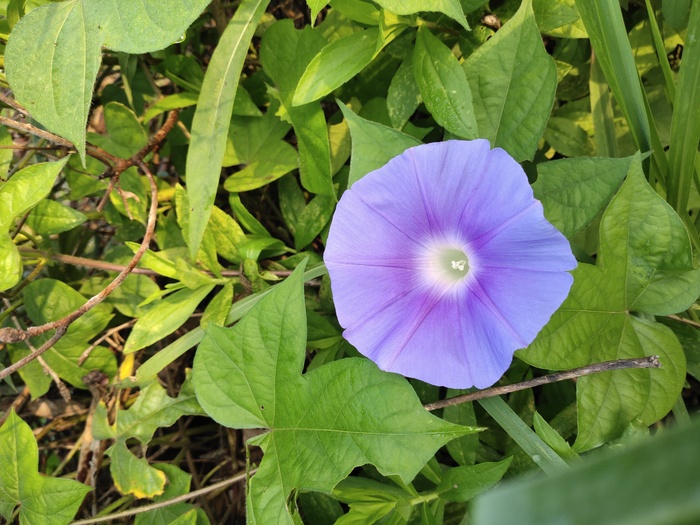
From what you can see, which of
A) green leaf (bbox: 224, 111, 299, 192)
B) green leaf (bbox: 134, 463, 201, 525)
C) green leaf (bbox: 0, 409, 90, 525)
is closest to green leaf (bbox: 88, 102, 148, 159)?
green leaf (bbox: 224, 111, 299, 192)

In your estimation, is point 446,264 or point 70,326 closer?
point 446,264

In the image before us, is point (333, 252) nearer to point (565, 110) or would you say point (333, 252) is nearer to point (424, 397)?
point (424, 397)

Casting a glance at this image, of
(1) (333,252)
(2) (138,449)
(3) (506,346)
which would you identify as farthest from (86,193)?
(3) (506,346)

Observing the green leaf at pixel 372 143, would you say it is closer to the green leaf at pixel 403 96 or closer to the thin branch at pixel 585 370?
the green leaf at pixel 403 96

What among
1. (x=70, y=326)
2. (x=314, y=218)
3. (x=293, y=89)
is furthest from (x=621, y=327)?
(x=70, y=326)

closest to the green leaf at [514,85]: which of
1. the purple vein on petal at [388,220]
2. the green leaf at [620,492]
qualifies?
the purple vein on petal at [388,220]

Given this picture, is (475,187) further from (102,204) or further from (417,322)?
(102,204)

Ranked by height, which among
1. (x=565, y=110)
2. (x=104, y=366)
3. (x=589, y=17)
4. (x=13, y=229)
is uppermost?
(x=589, y=17)
